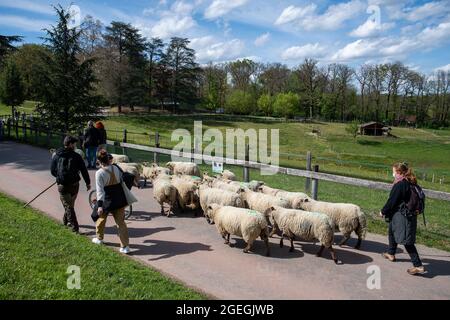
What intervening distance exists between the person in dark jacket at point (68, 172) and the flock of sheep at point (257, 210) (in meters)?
2.35

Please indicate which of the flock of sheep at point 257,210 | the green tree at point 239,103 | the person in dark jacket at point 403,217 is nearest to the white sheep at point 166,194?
the flock of sheep at point 257,210

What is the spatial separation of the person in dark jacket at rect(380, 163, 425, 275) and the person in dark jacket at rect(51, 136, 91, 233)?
6379 millimetres

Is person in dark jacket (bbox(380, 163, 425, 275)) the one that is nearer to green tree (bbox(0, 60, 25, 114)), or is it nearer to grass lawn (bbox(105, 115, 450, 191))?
grass lawn (bbox(105, 115, 450, 191))

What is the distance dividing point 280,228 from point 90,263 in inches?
150

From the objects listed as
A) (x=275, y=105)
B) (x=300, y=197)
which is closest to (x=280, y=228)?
(x=300, y=197)

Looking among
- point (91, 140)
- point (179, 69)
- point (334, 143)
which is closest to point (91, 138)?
point (91, 140)

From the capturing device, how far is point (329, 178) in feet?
34.2

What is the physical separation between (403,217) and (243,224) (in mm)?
2983

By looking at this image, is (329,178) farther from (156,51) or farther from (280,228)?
(156,51)

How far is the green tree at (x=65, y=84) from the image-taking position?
75.8ft

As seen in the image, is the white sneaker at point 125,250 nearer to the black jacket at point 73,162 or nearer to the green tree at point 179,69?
the black jacket at point 73,162

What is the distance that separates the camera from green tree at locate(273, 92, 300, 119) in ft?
309

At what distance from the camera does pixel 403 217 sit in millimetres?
7176

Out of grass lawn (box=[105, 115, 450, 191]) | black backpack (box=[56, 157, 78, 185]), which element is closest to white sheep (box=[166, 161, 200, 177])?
black backpack (box=[56, 157, 78, 185])
